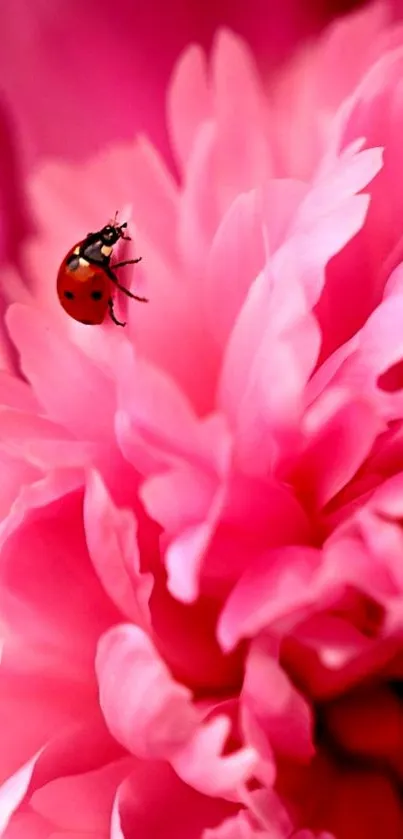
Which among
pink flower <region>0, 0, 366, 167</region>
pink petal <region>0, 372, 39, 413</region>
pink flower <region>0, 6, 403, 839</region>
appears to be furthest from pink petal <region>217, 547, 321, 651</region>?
pink flower <region>0, 0, 366, 167</region>

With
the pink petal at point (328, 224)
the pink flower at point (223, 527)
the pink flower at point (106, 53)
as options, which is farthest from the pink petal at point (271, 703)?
the pink flower at point (106, 53)

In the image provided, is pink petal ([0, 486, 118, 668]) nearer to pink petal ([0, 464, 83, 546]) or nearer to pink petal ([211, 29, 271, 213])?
pink petal ([0, 464, 83, 546])

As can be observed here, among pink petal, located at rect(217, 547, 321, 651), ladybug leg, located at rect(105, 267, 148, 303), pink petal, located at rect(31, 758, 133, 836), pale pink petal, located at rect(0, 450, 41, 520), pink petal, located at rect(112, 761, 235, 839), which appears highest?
ladybug leg, located at rect(105, 267, 148, 303)

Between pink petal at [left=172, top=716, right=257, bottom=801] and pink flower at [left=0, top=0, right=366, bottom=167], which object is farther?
pink flower at [left=0, top=0, right=366, bottom=167]

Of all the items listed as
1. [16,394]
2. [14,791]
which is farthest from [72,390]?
[14,791]

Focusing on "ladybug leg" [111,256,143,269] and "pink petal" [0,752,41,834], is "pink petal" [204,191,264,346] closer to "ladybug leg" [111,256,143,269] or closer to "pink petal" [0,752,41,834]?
"ladybug leg" [111,256,143,269]

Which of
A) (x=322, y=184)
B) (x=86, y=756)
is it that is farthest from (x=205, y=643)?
(x=322, y=184)

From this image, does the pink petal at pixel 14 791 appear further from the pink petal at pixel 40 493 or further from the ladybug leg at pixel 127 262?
the ladybug leg at pixel 127 262

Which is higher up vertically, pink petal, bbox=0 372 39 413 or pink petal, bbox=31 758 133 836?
pink petal, bbox=0 372 39 413

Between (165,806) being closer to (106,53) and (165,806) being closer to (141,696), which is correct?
(141,696)
